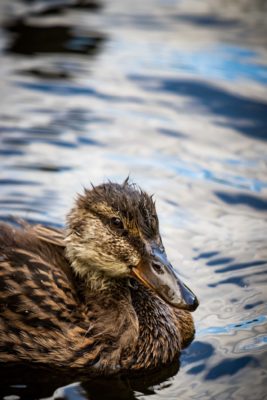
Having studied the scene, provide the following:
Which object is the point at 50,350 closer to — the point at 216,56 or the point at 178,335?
the point at 178,335

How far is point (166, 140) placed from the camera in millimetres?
10914

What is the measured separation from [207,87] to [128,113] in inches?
59.1

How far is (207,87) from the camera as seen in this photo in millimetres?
12492

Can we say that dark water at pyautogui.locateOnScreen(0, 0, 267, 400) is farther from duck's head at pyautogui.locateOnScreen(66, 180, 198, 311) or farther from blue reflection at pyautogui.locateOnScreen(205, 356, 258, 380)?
duck's head at pyautogui.locateOnScreen(66, 180, 198, 311)

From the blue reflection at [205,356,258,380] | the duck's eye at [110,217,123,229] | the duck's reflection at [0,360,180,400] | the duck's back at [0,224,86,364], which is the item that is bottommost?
the blue reflection at [205,356,258,380]

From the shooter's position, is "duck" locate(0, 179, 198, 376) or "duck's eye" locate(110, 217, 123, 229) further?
"duck's eye" locate(110, 217, 123, 229)

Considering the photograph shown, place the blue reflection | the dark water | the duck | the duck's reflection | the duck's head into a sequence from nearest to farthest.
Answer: the duck's reflection
the duck
the duck's head
the blue reflection
the dark water

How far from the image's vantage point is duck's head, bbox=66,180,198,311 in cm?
649

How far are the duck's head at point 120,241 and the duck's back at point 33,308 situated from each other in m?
0.28

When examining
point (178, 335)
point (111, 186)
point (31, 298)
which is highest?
point (111, 186)

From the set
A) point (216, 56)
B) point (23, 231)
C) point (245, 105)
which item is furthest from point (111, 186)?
point (216, 56)

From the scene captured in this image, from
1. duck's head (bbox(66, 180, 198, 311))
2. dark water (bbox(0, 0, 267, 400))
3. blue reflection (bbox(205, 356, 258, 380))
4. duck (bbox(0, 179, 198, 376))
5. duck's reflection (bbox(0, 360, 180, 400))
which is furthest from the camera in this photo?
dark water (bbox(0, 0, 267, 400))

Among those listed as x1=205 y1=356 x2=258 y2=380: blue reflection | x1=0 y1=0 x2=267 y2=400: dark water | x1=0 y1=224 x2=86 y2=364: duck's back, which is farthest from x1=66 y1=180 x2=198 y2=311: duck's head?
x1=0 y1=0 x2=267 y2=400: dark water

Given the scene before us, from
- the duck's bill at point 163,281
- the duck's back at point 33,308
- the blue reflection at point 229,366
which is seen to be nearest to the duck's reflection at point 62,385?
the duck's back at point 33,308
